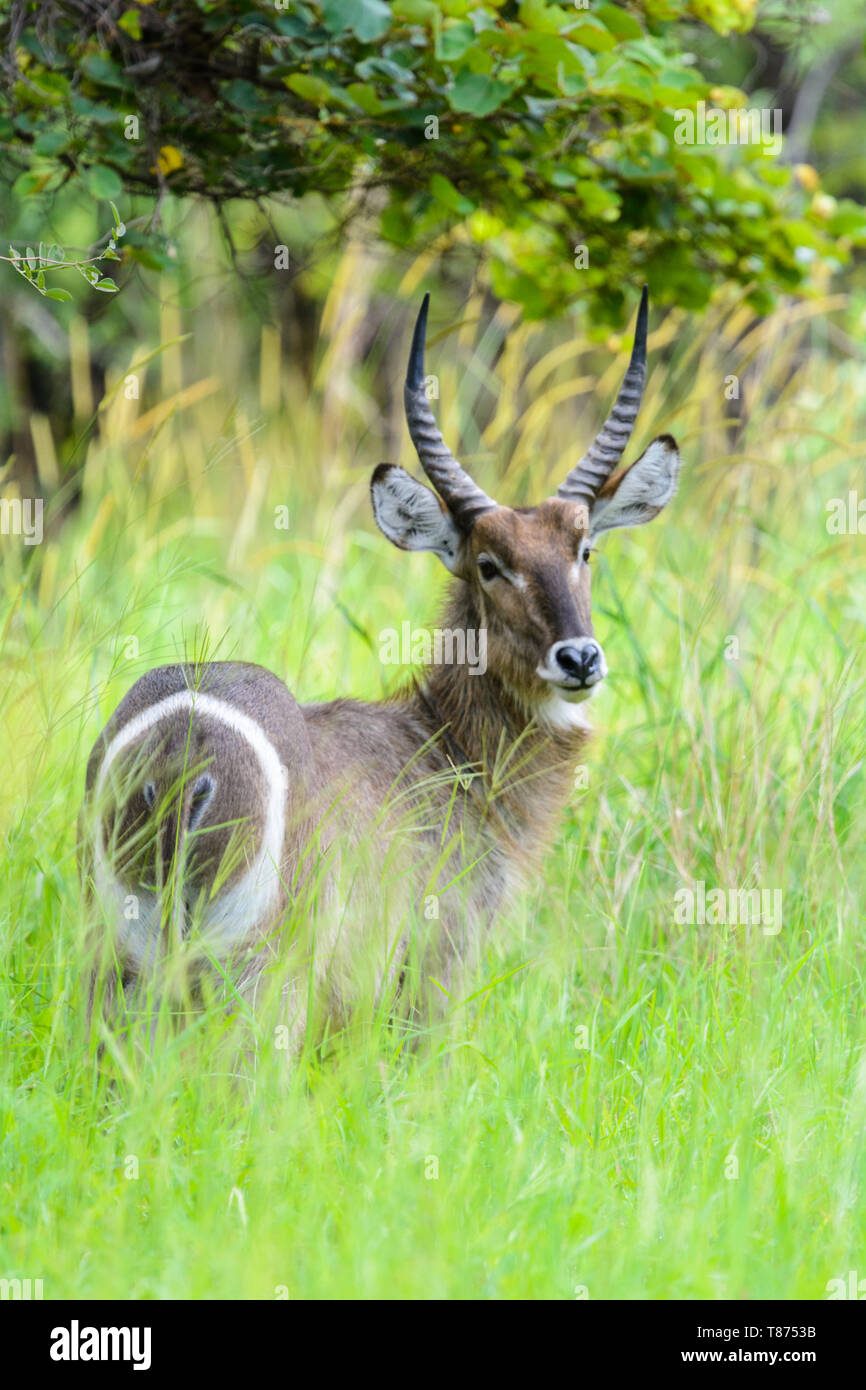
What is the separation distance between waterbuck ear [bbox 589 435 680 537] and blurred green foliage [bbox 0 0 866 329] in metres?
0.73

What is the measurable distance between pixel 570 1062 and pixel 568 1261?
62 centimetres

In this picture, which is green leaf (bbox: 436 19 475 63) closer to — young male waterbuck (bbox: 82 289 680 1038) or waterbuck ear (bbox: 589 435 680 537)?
young male waterbuck (bbox: 82 289 680 1038)

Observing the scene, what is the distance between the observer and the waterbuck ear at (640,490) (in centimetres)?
→ 396

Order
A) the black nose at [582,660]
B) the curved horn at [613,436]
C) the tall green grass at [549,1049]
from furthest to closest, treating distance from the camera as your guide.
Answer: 1. the curved horn at [613,436]
2. the black nose at [582,660]
3. the tall green grass at [549,1049]

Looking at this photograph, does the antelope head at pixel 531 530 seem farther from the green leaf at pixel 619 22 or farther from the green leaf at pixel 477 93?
the green leaf at pixel 619 22

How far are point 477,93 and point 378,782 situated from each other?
1.72 m

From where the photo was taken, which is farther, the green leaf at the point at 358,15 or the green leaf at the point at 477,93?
the green leaf at the point at 477,93

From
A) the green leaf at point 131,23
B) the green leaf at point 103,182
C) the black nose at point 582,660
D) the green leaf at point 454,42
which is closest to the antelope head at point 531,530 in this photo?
the black nose at point 582,660

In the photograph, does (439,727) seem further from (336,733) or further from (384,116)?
(384,116)

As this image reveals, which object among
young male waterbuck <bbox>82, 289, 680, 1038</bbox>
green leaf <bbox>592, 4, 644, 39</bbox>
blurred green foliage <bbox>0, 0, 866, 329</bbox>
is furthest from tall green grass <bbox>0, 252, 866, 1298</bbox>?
green leaf <bbox>592, 4, 644, 39</bbox>

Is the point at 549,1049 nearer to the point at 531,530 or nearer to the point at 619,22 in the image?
the point at 531,530

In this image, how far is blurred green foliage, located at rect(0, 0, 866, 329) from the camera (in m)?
3.63

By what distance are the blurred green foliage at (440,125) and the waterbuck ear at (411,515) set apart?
0.78m

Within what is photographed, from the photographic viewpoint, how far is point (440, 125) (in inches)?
157
